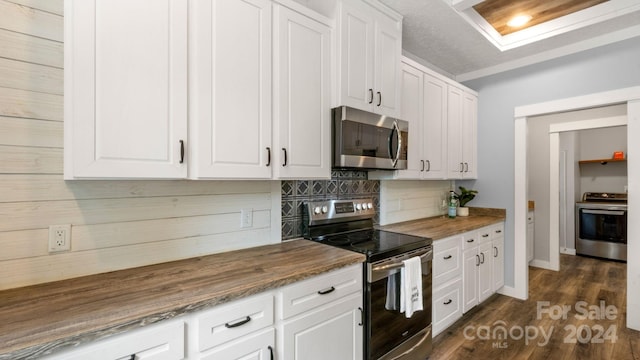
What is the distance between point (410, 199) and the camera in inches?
118

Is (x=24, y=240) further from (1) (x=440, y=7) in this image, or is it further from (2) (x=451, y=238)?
(1) (x=440, y=7)

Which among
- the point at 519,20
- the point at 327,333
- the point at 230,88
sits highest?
the point at 519,20

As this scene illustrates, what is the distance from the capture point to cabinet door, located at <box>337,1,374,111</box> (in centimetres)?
192

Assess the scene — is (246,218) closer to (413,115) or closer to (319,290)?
(319,290)

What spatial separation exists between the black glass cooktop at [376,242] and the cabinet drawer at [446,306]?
0.57 m

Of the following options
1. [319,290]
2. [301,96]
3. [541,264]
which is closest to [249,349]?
[319,290]

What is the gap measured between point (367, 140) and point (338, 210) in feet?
1.88

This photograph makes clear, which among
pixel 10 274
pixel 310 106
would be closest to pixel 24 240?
pixel 10 274

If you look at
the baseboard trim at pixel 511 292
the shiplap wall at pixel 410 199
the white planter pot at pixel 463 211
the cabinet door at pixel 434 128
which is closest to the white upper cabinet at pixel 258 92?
the shiplap wall at pixel 410 199

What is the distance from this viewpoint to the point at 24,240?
118 centimetres

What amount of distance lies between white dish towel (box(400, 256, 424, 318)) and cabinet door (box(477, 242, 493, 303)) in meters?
1.30

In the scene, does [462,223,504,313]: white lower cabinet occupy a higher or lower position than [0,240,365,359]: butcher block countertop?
lower

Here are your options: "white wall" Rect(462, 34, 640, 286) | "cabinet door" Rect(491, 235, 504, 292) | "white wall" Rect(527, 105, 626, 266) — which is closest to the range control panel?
"cabinet door" Rect(491, 235, 504, 292)

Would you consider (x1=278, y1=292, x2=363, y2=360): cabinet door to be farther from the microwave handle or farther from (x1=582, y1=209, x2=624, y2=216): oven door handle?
(x1=582, y1=209, x2=624, y2=216): oven door handle
